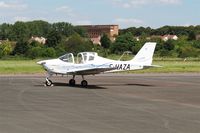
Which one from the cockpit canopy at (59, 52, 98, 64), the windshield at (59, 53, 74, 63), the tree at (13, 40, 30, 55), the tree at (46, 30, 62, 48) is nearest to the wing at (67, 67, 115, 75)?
the cockpit canopy at (59, 52, 98, 64)

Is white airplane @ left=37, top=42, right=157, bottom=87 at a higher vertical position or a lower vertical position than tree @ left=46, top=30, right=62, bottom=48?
lower

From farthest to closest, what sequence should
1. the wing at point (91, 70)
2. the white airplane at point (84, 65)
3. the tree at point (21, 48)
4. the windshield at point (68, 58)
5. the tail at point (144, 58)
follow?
1. the tree at point (21, 48)
2. the tail at point (144, 58)
3. the windshield at point (68, 58)
4. the white airplane at point (84, 65)
5. the wing at point (91, 70)

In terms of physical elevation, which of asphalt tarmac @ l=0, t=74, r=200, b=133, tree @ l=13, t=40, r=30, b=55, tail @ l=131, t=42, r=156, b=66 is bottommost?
asphalt tarmac @ l=0, t=74, r=200, b=133

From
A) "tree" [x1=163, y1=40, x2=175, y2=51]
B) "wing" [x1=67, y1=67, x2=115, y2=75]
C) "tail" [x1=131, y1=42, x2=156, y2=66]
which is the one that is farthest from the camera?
"tree" [x1=163, y1=40, x2=175, y2=51]

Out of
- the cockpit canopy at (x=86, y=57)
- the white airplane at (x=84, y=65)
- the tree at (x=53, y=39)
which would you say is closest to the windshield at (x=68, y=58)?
the white airplane at (x=84, y=65)

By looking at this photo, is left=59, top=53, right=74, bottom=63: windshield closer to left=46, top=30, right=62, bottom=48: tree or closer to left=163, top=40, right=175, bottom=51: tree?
left=163, top=40, right=175, bottom=51: tree

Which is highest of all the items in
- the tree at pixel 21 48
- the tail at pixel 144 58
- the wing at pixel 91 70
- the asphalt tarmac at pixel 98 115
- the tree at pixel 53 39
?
the tree at pixel 53 39

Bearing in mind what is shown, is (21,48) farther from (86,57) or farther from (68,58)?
(86,57)

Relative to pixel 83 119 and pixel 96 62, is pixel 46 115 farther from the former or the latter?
pixel 96 62

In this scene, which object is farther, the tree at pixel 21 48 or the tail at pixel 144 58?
the tree at pixel 21 48

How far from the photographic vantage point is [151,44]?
34000mm

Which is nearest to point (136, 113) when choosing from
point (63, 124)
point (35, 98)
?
point (63, 124)

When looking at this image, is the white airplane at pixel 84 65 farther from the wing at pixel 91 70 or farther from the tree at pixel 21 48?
the tree at pixel 21 48

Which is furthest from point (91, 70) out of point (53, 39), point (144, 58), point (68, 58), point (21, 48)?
point (53, 39)
